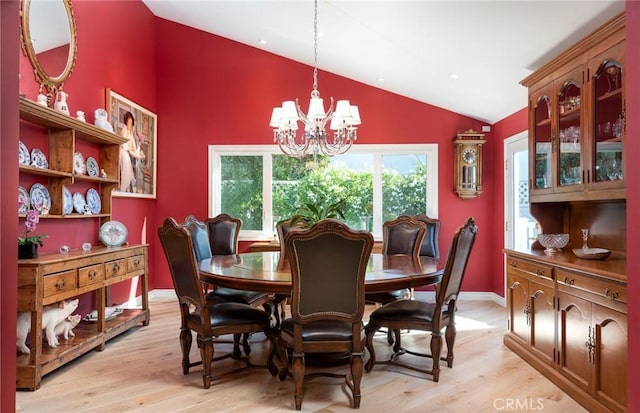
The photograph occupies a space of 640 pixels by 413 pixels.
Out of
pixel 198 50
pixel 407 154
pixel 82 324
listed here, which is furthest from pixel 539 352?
pixel 198 50

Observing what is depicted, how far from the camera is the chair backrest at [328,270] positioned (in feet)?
7.10

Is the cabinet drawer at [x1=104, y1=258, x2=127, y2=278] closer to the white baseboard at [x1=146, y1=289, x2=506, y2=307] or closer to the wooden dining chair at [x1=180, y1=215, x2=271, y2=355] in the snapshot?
the wooden dining chair at [x1=180, y1=215, x2=271, y2=355]

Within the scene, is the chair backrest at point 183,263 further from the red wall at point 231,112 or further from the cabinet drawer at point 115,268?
the red wall at point 231,112

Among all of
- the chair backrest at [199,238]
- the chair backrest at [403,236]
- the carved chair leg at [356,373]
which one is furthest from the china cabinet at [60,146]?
the chair backrest at [403,236]

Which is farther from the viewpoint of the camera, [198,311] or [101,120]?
[101,120]

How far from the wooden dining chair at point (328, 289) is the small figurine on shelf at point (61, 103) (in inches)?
96.3

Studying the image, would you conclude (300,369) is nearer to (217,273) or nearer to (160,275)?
(217,273)

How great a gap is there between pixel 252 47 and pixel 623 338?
490 cm

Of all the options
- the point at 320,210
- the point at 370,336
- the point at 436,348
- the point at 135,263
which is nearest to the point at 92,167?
the point at 135,263

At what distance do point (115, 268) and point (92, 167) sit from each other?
1.04 metres

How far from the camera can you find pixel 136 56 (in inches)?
190

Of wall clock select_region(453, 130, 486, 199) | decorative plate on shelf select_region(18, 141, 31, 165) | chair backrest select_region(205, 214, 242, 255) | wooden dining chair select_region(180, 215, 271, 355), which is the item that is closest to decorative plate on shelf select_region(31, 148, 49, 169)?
decorative plate on shelf select_region(18, 141, 31, 165)

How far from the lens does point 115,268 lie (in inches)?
138

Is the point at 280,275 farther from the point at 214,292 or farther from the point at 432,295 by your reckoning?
the point at 432,295
